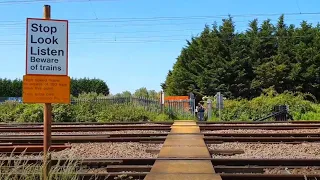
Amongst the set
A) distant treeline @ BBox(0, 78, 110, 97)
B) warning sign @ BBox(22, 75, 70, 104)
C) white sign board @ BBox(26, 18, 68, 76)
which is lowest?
warning sign @ BBox(22, 75, 70, 104)

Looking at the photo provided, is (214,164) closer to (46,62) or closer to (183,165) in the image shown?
(183,165)

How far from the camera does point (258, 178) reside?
771 centimetres

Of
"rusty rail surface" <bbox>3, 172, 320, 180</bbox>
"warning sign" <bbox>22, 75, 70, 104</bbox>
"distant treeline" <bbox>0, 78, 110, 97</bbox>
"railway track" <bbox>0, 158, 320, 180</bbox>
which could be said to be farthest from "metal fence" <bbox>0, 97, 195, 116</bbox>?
"distant treeline" <bbox>0, 78, 110, 97</bbox>

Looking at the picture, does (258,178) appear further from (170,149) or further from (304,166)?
(170,149)

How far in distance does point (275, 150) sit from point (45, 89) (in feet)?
24.9

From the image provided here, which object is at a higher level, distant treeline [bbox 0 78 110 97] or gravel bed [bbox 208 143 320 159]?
distant treeline [bbox 0 78 110 97]

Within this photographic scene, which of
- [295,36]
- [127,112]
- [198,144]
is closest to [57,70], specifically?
[198,144]

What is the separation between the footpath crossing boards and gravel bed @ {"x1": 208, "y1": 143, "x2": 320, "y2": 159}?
5657mm

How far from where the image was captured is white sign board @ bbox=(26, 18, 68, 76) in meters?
6.06

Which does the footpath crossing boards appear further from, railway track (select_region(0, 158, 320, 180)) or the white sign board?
railway track (select_region(0, 158, 320, 180))

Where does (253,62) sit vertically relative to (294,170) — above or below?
above

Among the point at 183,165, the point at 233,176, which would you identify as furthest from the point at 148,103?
the point at 233,176

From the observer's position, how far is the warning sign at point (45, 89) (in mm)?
6082

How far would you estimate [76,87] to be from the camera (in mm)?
69500
